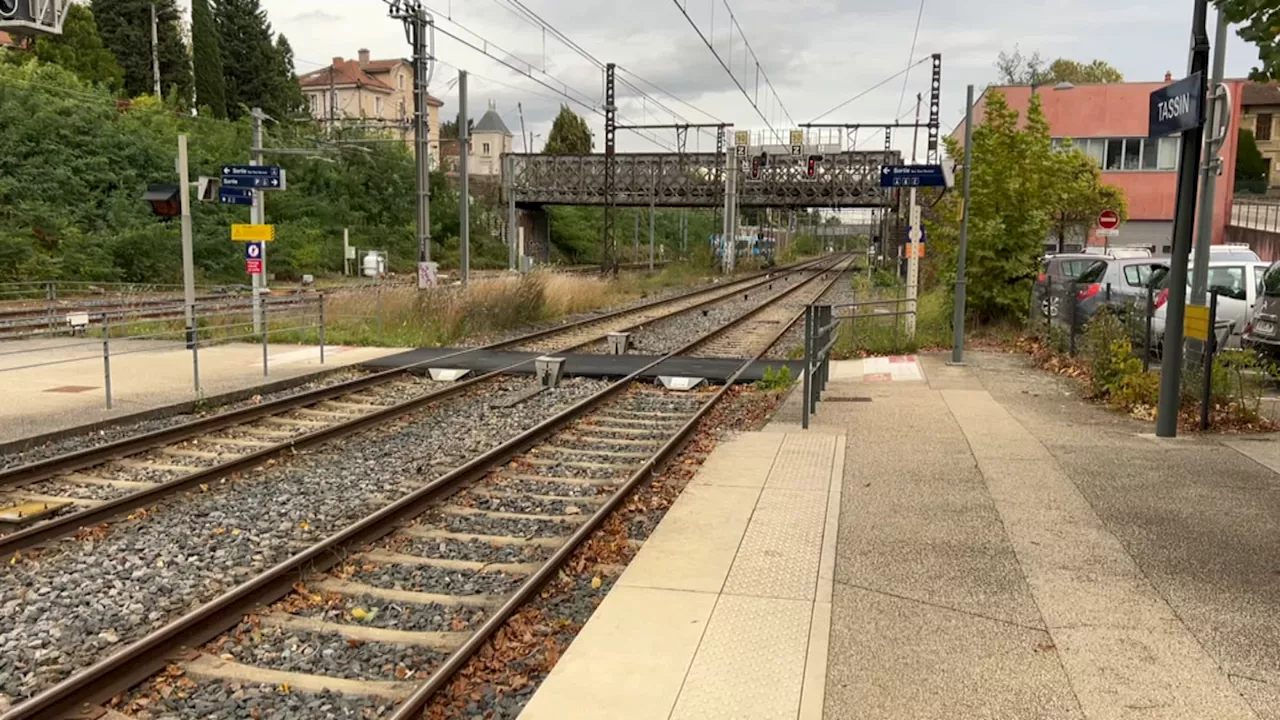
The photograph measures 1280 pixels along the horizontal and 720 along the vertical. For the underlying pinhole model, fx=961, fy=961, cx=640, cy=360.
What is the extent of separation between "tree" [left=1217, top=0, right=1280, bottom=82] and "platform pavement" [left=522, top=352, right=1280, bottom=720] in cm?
303

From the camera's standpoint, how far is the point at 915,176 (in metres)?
15.5

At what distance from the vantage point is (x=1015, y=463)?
27.7 feet

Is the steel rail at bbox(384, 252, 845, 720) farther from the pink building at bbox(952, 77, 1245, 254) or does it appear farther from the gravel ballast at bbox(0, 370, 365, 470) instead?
the pink building at bbox(952, 77, 1245, 254)

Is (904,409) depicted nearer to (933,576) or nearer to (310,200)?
(933,576)

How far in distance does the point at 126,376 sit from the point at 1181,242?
44.6 feet

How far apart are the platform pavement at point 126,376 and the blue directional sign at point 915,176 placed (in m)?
9.16

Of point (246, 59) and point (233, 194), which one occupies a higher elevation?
point (246, 59)

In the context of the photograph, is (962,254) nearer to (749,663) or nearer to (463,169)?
(749,663)

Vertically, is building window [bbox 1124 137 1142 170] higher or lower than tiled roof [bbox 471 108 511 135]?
lower

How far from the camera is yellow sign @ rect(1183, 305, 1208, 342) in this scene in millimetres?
9078

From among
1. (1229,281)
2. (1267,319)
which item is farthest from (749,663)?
(1229,281)

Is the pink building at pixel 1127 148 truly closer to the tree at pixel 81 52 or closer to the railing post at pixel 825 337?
the railing post at pixel 825 337

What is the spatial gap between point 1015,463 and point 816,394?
3.50m

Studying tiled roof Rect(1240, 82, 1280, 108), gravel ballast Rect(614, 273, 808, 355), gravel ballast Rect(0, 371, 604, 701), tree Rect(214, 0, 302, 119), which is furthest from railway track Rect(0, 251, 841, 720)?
tiled roof Rect(1240, 82, 1280, 108)
